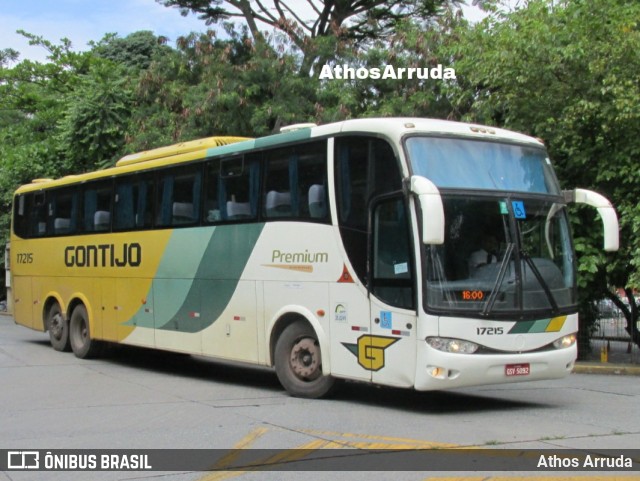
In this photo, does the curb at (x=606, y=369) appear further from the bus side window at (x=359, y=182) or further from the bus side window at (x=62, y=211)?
the bus side window at (x=62, y=211)

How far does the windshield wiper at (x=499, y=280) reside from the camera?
970cm

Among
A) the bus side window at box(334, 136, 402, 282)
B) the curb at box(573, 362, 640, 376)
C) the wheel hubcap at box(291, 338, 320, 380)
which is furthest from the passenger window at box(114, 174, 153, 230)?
the curb at box(573, 362, 640, 376)

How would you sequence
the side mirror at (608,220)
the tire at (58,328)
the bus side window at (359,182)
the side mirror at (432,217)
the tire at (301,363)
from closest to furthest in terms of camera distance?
the side mirror at (432,217), the bus side window at (359,182), the side mirror at (608,220), the tire at (301,363), the tire at (58,328)

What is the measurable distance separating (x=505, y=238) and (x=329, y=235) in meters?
2.24

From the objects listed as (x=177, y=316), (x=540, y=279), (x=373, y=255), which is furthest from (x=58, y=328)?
(x=540, y=279)

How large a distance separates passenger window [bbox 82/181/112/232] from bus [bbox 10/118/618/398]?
2131 mm

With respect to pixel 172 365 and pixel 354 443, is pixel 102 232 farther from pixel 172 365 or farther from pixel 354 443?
pixel 354 443

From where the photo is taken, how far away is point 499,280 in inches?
387

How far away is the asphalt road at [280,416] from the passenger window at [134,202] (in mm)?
2668

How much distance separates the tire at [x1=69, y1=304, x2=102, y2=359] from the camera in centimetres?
1677

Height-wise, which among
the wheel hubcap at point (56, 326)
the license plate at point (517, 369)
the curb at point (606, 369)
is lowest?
the curb at point (606, 369)

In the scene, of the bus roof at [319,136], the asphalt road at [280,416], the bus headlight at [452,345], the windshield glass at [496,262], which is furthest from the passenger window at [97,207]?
the bus headlight at [452,345]

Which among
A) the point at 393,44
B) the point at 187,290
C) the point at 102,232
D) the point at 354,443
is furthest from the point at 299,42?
the point at 354,443
